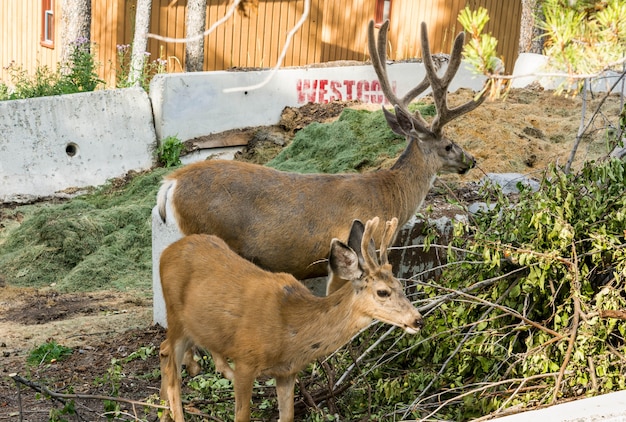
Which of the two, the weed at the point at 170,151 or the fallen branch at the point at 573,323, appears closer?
the fallen branch at the point at 573,323

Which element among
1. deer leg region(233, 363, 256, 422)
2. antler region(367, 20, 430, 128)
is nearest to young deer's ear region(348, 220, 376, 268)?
deer leg region(233, 363, 256, 422)

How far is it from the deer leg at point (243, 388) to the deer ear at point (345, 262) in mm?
829

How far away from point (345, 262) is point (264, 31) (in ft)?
45.6

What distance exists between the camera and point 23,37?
69.6 feet

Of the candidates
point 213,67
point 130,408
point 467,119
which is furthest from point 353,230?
point 213,67

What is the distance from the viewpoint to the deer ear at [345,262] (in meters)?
5.75

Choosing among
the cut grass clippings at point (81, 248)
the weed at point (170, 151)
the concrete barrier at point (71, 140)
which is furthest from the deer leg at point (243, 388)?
the weed at point (170, 151)

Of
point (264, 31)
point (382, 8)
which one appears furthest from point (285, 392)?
point (382, 8)

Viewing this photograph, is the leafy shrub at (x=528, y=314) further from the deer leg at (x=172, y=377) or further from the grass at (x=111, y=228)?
the grass at (x=111, y=228)

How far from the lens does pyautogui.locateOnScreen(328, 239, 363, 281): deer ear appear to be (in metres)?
5.75

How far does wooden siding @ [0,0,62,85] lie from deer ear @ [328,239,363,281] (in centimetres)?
1524

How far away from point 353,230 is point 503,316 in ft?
4.47

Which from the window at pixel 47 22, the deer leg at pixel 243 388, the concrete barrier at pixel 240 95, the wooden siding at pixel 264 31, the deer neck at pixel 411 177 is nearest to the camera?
the deer leg at pixel 243 388

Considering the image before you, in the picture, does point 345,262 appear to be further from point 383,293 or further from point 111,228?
point 111,228
